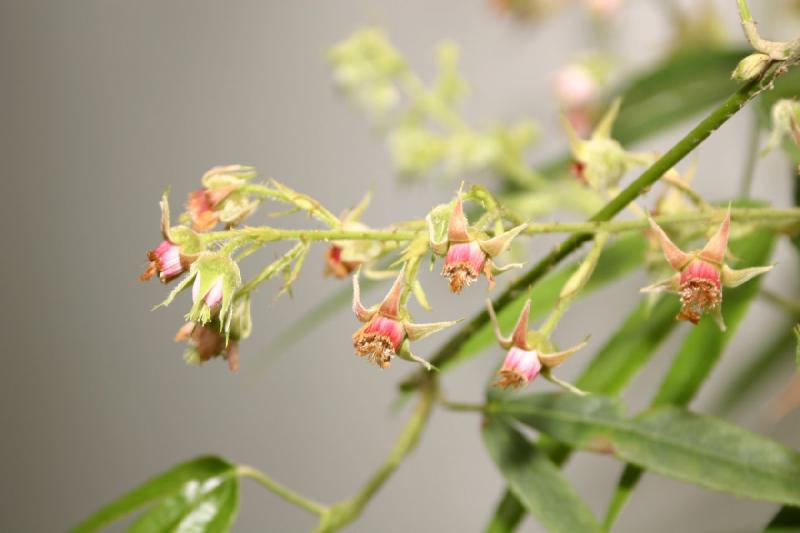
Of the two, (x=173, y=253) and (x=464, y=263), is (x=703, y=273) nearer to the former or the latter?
(x=464, y=263)

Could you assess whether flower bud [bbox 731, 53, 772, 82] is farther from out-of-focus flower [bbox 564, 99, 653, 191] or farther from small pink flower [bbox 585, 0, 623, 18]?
small pink flower [bbox 585, 0, 623, 18]

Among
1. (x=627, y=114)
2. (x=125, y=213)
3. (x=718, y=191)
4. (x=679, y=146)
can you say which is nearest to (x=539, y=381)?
(x=718, y=191)

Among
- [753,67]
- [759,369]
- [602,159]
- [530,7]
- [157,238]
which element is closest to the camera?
[753,67]

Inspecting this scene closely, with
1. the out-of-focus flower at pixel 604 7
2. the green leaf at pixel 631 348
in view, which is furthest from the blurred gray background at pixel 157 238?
the green leaf at pixel 631 348

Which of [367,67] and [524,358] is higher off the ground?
[367,67]

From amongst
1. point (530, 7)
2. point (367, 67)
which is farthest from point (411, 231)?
point (530, 7)

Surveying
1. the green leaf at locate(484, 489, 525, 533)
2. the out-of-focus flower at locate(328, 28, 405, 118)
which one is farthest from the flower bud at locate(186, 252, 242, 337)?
the out-of-focus flower at locate(328, 28, 405, 118)

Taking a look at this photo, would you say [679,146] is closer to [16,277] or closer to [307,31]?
[307,31]

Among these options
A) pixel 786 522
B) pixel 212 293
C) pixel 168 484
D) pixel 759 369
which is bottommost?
pixel 759 369
